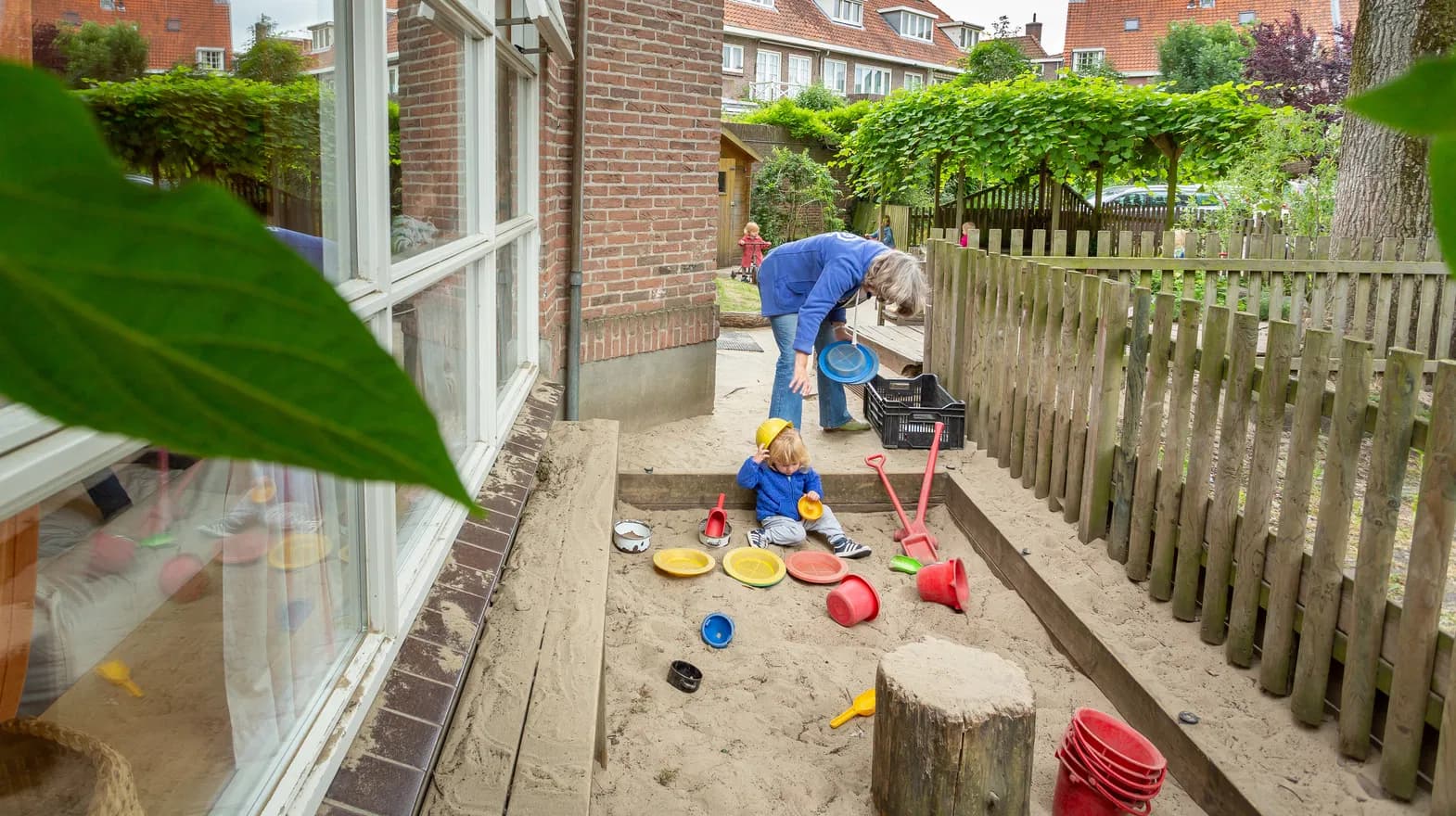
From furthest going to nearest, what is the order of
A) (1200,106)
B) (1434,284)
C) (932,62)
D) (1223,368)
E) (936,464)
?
(932,62), (1200,106), (1434,284), (936,464), (1223,368)

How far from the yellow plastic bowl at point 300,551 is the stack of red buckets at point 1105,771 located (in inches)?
91.1

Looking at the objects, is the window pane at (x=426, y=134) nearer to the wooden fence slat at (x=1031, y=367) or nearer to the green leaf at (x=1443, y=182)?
the green leaf at (x=1443, y=182)

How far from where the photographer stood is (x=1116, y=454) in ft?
16.4

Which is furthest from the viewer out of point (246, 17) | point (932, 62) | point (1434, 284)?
point (932, 62)

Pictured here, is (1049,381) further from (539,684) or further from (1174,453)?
(539,684)

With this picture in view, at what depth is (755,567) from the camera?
17.7 feet

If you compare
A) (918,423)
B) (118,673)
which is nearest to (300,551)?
(118,673)

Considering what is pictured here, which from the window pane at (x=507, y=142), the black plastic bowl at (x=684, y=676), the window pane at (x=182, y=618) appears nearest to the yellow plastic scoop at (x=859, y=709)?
the black plastic bowl at (x=684, y=676)

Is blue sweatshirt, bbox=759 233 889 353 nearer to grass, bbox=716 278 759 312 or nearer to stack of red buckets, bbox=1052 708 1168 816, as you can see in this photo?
stack of red buckets, bbox=1052 708 1168 816

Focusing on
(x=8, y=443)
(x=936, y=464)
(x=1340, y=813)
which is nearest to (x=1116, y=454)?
(x=936, y=464)

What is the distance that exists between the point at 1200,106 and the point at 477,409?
43.8 ft

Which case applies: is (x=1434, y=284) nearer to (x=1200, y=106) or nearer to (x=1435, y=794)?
(x=1435, y=794)

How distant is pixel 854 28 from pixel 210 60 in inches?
1660

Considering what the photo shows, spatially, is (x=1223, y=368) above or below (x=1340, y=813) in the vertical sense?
above
